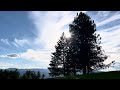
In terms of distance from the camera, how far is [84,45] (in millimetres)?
32969

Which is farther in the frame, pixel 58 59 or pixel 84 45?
pixel 58 59

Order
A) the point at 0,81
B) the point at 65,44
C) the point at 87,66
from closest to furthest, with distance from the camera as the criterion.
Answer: the point at 0,81, the point at 87,66, the point at 65,44

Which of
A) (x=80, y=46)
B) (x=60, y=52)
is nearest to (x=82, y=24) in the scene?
(x=80, y=46)

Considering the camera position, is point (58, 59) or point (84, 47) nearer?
point (84, 47)

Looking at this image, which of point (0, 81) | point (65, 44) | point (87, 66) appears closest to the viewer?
point (0, 81)

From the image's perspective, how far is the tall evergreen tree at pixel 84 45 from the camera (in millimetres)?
32209

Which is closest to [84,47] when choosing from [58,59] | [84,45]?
[84,45]

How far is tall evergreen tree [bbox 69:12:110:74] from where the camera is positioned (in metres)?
32.2

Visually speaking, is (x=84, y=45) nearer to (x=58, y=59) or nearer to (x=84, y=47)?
(x=84, y=47)

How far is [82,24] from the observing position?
34219 millimetres

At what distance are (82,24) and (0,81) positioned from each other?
3292 centimetres
